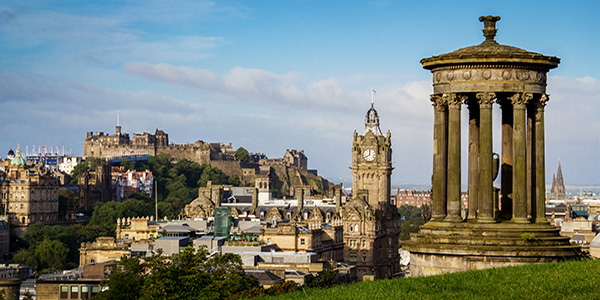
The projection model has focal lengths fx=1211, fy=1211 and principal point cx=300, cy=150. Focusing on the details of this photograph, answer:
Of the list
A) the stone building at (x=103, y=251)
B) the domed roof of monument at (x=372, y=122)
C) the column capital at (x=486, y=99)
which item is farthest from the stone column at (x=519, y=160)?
the domed roof of monument at (x=372, y=122)

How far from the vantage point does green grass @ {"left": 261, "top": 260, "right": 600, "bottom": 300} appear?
28.9 m

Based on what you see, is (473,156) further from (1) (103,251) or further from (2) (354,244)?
(2) (354,244)

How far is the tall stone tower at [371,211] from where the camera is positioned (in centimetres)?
14888

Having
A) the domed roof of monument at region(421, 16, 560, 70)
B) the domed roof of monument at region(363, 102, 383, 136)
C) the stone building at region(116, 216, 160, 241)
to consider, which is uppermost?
the domed roof of monument at region(363, 102, 383, 136)

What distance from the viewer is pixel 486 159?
34.1 metres

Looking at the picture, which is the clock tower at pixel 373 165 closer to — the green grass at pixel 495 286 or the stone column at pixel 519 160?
the stone column at pixel 519 160

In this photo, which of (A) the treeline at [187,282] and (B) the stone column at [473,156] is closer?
(B) the stone column at [473,156]

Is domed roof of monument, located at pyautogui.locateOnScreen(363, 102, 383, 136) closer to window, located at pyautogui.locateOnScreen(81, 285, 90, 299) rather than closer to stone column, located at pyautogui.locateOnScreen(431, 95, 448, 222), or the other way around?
window, located at pyautogui.locateOnScreen(81, 285, 90, 299)

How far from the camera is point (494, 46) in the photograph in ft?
114

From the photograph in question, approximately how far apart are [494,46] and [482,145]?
2937 millimetres

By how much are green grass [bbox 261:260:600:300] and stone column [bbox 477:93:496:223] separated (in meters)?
2.38

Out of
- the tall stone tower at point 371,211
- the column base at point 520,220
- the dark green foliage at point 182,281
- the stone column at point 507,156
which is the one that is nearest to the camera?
the column base at point 520,220

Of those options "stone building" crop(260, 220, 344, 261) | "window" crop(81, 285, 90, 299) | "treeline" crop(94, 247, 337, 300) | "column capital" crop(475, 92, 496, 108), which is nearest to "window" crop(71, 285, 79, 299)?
"window" crop(81, 285, 90, 299)

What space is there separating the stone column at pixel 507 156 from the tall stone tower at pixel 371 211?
103m
